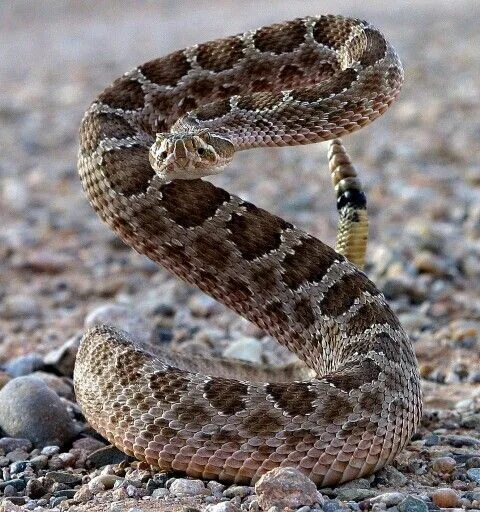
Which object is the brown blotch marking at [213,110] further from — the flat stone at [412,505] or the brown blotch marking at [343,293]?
the flat stone at [412,505]

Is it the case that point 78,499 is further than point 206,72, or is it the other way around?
point 206,72

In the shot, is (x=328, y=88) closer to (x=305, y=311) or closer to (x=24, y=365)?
(x=305, y=311)

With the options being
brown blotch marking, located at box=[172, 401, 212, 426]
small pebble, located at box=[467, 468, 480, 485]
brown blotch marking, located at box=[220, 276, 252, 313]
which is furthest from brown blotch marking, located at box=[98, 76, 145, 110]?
small pebble, located at box=[467, 468, 480, 485]

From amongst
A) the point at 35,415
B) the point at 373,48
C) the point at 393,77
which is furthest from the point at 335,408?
the point at 373,48

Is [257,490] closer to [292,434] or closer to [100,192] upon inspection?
[292,434]

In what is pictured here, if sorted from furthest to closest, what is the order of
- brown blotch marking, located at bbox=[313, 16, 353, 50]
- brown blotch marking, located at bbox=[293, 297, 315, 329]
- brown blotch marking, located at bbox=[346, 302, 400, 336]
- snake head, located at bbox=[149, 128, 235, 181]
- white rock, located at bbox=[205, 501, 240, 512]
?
1. brown blotch marking, located at bbox=[313, 16, 353, 50]
2. brown blotch marking, located at bbox=[293, 297, 315, 329]
3. brown blotch marking, located at bbox=[346, 302, 400, 336]
4. snake head, located at bbox=[149, 128, 235, 181]
5. white rock, located at bbox=[205, 501, 240, 512]

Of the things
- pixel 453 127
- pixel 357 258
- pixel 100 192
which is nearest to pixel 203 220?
pixel 100 192

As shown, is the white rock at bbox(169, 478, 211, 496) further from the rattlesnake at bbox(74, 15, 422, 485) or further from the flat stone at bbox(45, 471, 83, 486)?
the flat stone at bbox(45, 471, 83, 486)
